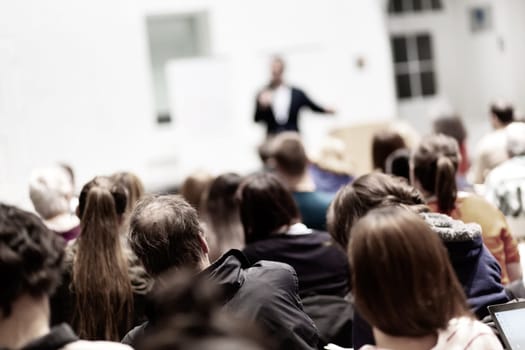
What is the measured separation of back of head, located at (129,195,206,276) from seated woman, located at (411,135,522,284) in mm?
1228

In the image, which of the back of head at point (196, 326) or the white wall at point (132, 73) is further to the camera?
the white wall at point (132, 73)

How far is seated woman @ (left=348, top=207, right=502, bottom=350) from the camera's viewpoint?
65.5 inches

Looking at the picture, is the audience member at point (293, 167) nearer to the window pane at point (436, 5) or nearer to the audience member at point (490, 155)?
the audience member at point (490, 155)

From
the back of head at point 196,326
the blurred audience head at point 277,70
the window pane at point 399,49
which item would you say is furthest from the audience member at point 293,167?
the window pane at point 399,49

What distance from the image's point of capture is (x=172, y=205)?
2357 mm

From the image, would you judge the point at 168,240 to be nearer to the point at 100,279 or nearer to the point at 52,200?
the point at 100,279

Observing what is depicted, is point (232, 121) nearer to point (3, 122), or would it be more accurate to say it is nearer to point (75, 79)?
point (75, 79)

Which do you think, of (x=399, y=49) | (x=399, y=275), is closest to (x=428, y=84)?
(x=399, y=49)

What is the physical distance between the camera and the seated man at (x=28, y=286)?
1570mm

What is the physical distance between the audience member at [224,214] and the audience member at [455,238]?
5.26 feet

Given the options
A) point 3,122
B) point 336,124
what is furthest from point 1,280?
point 336,124

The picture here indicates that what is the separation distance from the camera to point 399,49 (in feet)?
33.6

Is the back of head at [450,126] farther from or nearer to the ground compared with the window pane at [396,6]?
nearer to the ground

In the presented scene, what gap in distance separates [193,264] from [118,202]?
3.59 feet
